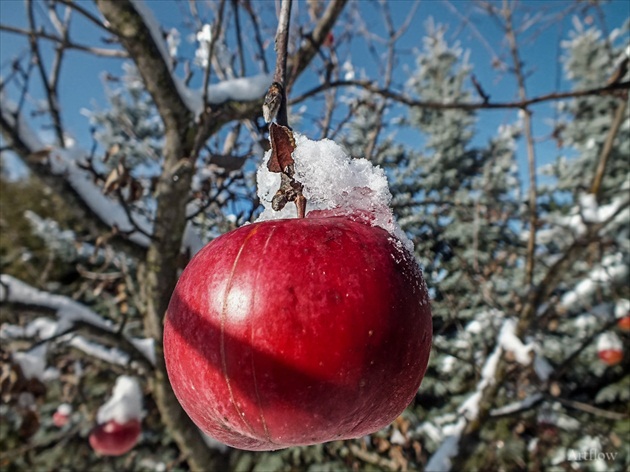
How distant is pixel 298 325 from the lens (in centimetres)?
55

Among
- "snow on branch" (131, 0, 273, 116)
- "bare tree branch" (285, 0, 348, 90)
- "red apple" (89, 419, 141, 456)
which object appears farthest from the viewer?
"red apple" (89, 419, 141, 456)

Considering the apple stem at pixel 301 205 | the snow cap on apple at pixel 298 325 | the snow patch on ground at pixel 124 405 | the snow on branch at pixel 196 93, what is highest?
the snow on branch at pixel 196 93

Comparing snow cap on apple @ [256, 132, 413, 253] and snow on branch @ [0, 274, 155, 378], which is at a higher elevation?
snow cap on apple @ [256, 132, 413, 253]

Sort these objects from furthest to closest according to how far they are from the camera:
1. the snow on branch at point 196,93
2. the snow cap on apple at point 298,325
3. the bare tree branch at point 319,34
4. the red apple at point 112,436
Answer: the red apple at point 112,436, the bare tree branch at point 319,34, the snow on branch at point 196,93, the snow cap on apple at point 298,325

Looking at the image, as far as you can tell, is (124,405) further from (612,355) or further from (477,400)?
(612,355)

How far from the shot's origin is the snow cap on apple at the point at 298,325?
21.6 inches

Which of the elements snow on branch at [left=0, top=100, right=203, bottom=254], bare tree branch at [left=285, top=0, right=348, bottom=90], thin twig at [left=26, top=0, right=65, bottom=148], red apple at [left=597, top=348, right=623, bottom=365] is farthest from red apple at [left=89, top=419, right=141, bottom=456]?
red apple at [left=597, top=348, right=623, bottom=365]

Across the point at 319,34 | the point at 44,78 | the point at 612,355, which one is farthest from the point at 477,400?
the point at 44,78

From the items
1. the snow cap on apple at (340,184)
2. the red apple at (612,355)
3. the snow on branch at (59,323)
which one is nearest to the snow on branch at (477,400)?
the snow on branch at (59,323)

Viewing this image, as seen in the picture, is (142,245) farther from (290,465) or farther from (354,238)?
(290,465)

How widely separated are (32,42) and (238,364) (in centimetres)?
214

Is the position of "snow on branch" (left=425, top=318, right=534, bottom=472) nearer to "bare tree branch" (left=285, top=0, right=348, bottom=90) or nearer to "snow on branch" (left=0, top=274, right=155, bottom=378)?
"snow on branch" (left=0, top=274, right=155, bottom=378)

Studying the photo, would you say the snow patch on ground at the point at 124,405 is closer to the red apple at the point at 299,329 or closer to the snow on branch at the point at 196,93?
the snow on branch at the point at 196,93

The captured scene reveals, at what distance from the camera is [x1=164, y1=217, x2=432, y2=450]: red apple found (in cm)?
55
